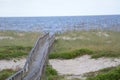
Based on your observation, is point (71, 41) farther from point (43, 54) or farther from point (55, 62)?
point (43, 54)

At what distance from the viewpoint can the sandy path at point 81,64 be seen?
22422 mm

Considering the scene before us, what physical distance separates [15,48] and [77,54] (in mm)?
5940

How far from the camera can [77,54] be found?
1093 inches

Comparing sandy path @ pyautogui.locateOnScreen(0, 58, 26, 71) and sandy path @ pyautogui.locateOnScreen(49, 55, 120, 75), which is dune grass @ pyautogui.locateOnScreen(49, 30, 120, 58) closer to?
sandy path @ pyautogui.locateOnScreen(49, 55, 120, 75)

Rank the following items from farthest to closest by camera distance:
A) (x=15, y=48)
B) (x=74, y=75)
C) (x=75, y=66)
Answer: (x=15, y=48) → (x=75, y=66) → (x=74, y=75)

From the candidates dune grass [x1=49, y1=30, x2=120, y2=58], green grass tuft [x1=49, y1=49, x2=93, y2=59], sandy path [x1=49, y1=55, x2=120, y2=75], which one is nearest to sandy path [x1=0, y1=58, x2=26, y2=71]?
sandy path [x1=49, y1=55, x2=120, y2=75]

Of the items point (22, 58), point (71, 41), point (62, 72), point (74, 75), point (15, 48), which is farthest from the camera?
point (71, 41)

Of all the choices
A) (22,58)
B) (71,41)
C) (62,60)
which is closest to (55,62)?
(62,60)

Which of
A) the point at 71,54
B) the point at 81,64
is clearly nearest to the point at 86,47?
the point at 71,54

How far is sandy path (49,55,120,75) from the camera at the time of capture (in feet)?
73.6

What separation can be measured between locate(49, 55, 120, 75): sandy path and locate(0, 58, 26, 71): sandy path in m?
2.40

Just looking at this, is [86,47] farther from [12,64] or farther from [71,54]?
[12,64]

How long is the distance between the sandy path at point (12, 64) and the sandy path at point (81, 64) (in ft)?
7.88

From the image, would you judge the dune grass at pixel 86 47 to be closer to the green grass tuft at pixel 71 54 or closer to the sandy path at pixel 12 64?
the green grass tuft at pixel 71 54
